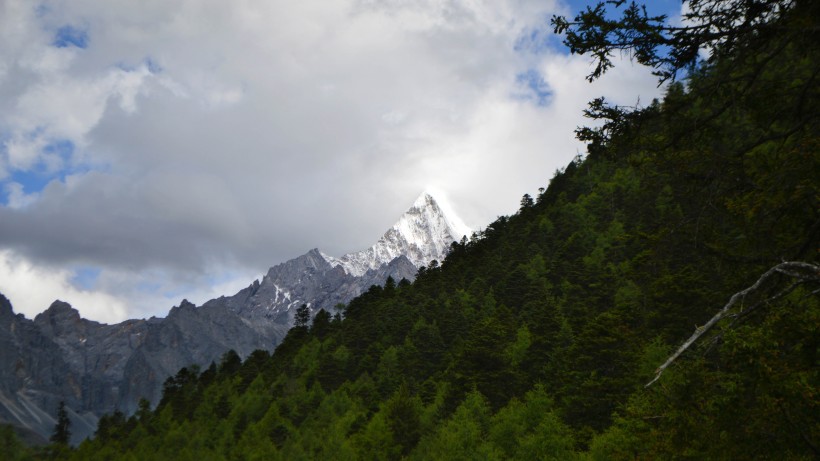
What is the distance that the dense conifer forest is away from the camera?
7.06 m

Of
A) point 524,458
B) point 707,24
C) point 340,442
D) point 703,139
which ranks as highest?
point 707,24

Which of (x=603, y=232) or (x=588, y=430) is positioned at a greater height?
(x=603, y=232)

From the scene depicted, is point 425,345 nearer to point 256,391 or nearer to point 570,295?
point 570,295

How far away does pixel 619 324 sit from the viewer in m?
29.8

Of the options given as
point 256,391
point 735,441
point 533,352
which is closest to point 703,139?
point 735,441

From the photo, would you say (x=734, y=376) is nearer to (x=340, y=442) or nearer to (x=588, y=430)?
(x=588, y=430)

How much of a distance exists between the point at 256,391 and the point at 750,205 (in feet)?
293

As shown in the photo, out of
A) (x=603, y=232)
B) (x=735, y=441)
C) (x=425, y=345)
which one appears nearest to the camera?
(x=735, y=441)

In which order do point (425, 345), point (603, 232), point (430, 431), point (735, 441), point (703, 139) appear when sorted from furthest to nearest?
point (603, 232) → point (425, 345) → point (430, 431) → point (703, 139) → point (735, 441)

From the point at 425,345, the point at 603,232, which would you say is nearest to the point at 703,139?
the point at 425,345

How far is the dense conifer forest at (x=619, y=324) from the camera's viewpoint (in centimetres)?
706

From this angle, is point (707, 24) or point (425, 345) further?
point (425, 345)

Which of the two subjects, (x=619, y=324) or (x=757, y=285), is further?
(x=619, y=324)

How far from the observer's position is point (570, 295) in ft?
206
